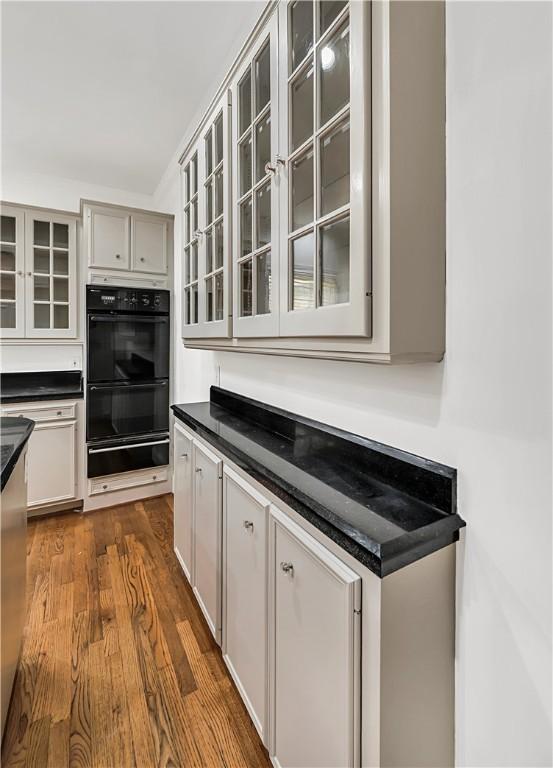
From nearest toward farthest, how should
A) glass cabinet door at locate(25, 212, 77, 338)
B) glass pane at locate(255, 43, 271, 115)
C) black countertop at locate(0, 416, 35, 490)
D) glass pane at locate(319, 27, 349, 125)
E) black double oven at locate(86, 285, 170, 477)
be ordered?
glass pane at locate(319, 27, 349, 125)
black countertop at locate(0, 416, 35, 490)
glass pane at locate(255, 43, 271, 115)
black double oven at locate(86, 285, 170, 477)
glass cabinet door at locate(25, 212, 77, 338)

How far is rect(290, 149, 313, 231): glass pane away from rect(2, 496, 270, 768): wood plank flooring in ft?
5.43

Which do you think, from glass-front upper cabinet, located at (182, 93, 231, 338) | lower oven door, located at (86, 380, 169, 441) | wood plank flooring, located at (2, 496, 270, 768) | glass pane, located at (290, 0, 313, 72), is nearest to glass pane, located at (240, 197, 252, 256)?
glass-front upper cabinet, located at (182, 93, 231, 338)

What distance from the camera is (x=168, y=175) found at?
10.2ft

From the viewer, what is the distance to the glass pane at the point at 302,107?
0.98 m

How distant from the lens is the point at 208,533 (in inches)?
61.2

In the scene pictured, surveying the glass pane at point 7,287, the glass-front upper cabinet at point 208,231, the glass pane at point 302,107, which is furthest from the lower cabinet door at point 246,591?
the glass pane at point 7,287

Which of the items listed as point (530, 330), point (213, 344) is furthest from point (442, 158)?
point (213, 344)

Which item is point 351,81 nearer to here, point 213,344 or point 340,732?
point 213,344

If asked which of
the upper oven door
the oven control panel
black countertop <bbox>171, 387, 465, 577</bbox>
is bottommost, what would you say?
black countertop <bbox>171, 387, 465, 577</bbox>

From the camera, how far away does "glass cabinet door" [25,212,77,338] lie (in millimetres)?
2848

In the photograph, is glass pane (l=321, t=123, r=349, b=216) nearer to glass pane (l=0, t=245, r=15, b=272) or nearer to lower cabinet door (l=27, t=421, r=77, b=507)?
lower cabinet door (l=27, t=421, r=77, b=507)

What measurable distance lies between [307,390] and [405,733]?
95 cm

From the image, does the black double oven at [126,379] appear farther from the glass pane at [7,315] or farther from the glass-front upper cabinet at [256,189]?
the glass-front upper cabinet at [256,189]

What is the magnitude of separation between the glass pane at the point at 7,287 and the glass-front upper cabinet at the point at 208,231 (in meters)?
1.62
